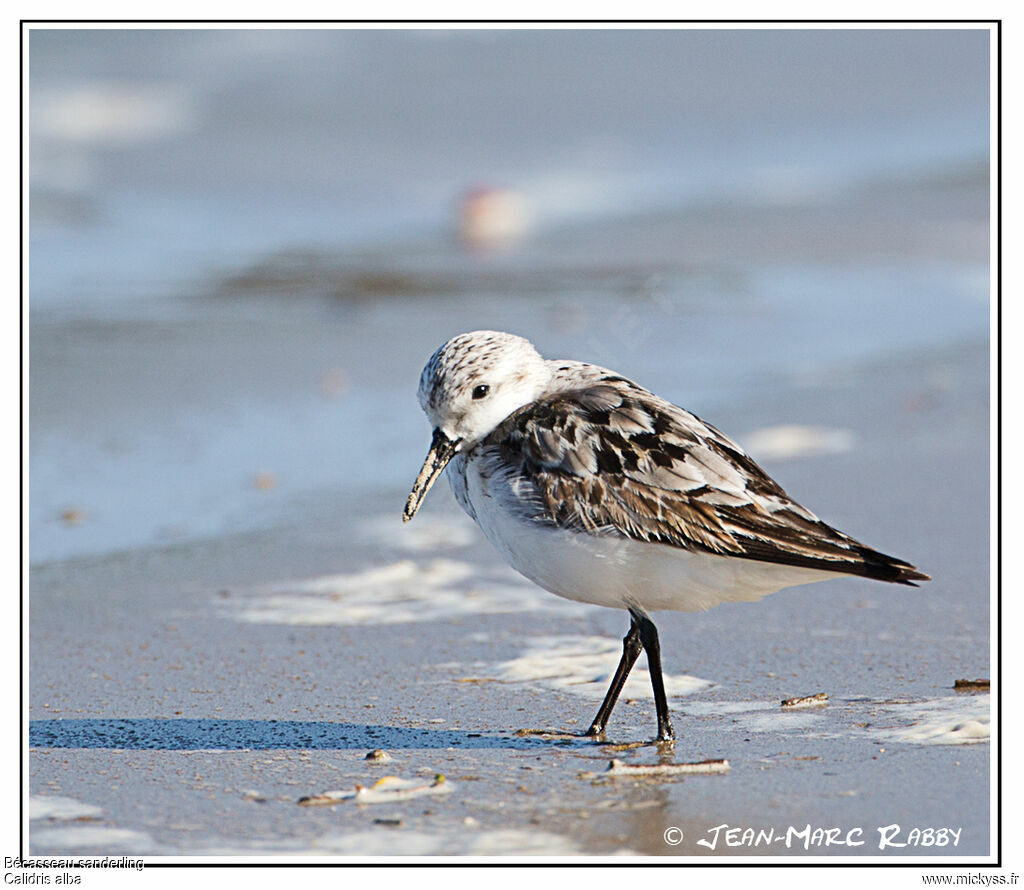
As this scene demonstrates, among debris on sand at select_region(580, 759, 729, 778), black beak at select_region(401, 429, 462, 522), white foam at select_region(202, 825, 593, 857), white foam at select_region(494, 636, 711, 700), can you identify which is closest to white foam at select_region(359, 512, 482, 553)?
white foam at select_region(494, 636, 711, 700)

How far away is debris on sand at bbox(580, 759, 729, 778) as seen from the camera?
12.5 feet

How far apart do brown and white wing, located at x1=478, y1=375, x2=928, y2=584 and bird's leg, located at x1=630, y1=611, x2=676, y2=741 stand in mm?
333

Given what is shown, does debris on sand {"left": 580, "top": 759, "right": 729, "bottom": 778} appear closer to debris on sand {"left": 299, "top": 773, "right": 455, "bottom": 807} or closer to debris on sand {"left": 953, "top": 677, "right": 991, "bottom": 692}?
debris on sand {"left": 299, "top": 773, "right": 455, "bottom": 807}

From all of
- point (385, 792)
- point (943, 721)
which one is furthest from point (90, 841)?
point (943, 721)

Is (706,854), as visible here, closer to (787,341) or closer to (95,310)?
(787,341)

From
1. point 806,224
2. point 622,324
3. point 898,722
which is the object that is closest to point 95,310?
point 622,324

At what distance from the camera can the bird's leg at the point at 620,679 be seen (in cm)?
422

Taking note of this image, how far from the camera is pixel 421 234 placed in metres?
12.9

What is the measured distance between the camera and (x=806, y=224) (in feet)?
41.7

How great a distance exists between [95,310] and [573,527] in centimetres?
677

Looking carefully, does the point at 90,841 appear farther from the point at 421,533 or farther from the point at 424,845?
the point at 421,533

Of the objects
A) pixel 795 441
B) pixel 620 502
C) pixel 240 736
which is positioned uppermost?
pixel 795 441

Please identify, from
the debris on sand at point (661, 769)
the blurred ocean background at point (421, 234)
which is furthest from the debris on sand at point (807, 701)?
the blurred ocean background at point (421, 234)

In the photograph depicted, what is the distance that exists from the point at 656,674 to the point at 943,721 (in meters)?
0.82
